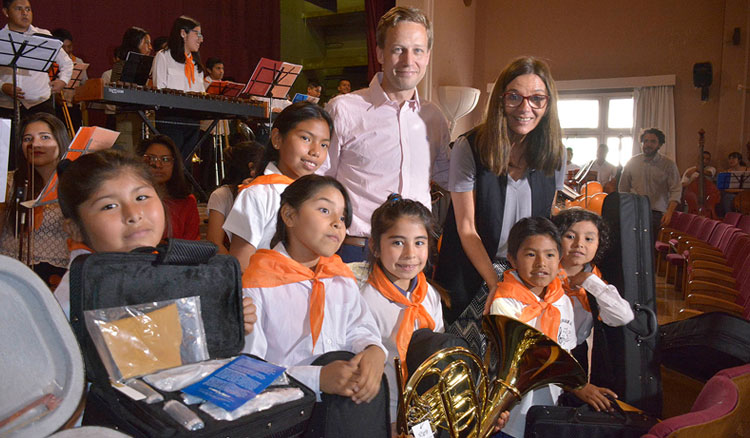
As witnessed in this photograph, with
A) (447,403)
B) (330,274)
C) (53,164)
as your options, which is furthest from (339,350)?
(53,164)

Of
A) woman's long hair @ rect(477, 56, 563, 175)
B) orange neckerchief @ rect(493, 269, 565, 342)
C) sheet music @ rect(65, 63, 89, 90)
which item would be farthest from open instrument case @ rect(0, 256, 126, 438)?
sheet music @ rect(65, 63, 89, 90)

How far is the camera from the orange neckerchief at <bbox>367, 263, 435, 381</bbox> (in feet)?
5.85

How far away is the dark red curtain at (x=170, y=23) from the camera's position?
25.0 feet

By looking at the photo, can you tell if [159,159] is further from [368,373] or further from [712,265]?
[712,265]

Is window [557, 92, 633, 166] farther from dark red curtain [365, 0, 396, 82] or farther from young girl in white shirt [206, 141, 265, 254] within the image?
young girl in white shirt [206, 141, 265, 254]

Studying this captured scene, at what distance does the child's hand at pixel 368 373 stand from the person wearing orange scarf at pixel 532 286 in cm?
62

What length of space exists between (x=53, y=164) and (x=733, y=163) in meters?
9.95

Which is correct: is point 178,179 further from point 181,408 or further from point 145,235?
point 181,408

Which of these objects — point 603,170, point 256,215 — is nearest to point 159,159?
point 256,215

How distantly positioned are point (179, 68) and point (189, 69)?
13 cm

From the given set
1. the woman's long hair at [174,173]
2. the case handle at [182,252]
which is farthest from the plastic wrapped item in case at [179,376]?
the woman's long hair at [174,173]

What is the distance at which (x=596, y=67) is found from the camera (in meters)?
10.6

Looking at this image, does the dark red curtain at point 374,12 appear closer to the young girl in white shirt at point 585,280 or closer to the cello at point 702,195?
the cello at point 702,195

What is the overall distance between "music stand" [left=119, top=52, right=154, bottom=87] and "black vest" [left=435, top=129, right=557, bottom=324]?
3.97m
